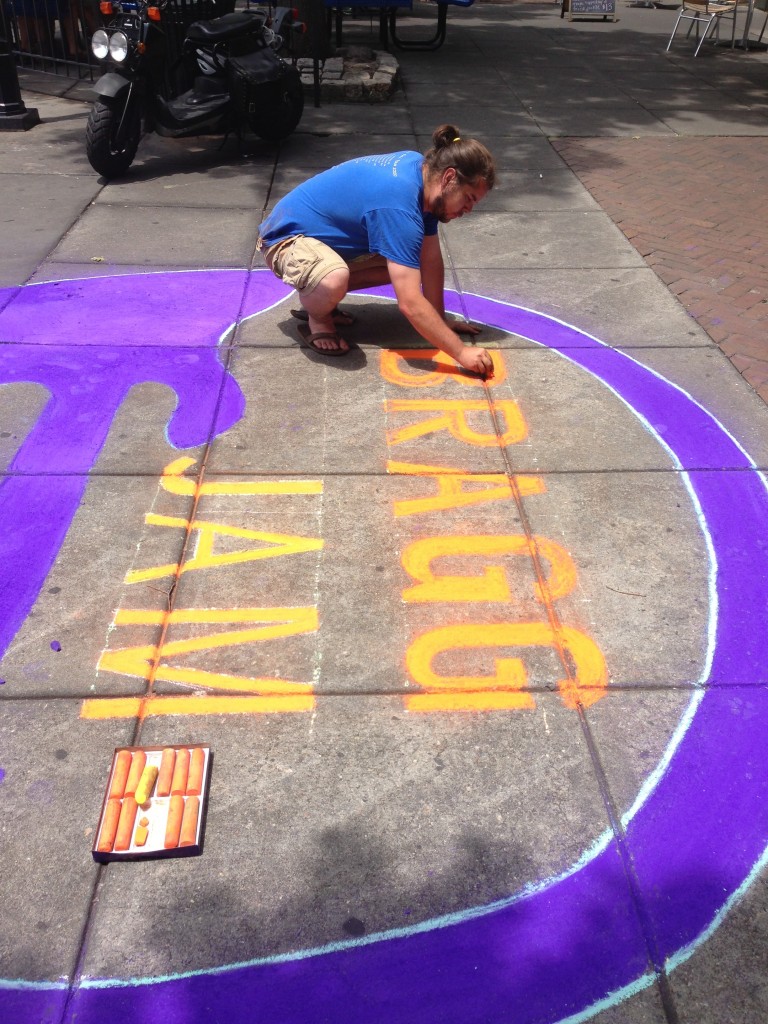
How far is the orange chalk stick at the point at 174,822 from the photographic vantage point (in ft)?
7.61

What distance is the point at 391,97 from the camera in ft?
32.3

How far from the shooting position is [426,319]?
13.8 feet

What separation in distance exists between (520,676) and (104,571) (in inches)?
58.9

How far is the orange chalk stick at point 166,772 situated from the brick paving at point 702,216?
3.34 m

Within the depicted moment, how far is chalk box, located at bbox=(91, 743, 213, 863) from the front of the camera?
230 centimetres

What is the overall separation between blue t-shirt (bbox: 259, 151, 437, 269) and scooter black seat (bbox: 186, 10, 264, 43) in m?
3.30

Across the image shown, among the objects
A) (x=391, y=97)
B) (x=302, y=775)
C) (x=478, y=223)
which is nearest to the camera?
(x=302, y=775)

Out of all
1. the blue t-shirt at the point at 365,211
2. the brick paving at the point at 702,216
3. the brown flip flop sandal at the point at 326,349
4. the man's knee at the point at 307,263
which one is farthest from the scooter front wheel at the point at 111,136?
the brick paving at the point at 702,216

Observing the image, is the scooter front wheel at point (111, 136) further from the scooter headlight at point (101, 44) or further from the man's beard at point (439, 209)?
the man's beard at point (439, 209)

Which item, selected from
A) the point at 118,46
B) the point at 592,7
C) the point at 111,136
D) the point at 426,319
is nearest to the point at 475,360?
the point at 426,319

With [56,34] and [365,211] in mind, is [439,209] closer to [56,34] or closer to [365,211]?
[365,211]

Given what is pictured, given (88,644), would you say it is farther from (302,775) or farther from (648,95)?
(648,95)

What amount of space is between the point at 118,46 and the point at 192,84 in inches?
50.8

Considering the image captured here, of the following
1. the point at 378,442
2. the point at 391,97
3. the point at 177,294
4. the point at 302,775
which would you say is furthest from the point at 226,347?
the point at 391,97
